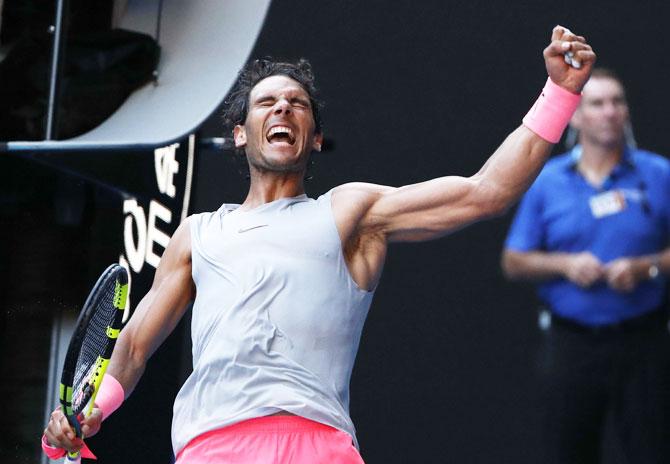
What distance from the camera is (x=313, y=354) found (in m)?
2.82

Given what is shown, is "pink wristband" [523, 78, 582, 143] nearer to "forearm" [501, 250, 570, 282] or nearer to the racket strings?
the racket strings

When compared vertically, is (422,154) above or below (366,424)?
above

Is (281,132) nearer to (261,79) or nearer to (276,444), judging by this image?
(261,79)

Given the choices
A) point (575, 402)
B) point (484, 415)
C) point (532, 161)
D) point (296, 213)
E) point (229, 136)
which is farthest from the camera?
point (484, 415)

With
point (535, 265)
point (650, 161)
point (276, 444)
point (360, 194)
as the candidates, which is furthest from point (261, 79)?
point (650, 161)

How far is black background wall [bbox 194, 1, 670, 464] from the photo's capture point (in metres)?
4.62

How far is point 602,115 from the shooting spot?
14.1 ft

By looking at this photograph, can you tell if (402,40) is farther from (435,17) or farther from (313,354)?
(313,354)

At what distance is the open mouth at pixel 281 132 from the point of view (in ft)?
10.0

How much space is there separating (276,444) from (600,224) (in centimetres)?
176

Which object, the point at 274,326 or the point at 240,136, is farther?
the point at 240,136

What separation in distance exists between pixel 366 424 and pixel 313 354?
1.94 m

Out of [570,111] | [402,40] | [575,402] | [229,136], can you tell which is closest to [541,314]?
[575,402]

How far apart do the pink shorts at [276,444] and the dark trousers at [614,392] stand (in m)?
1.53
